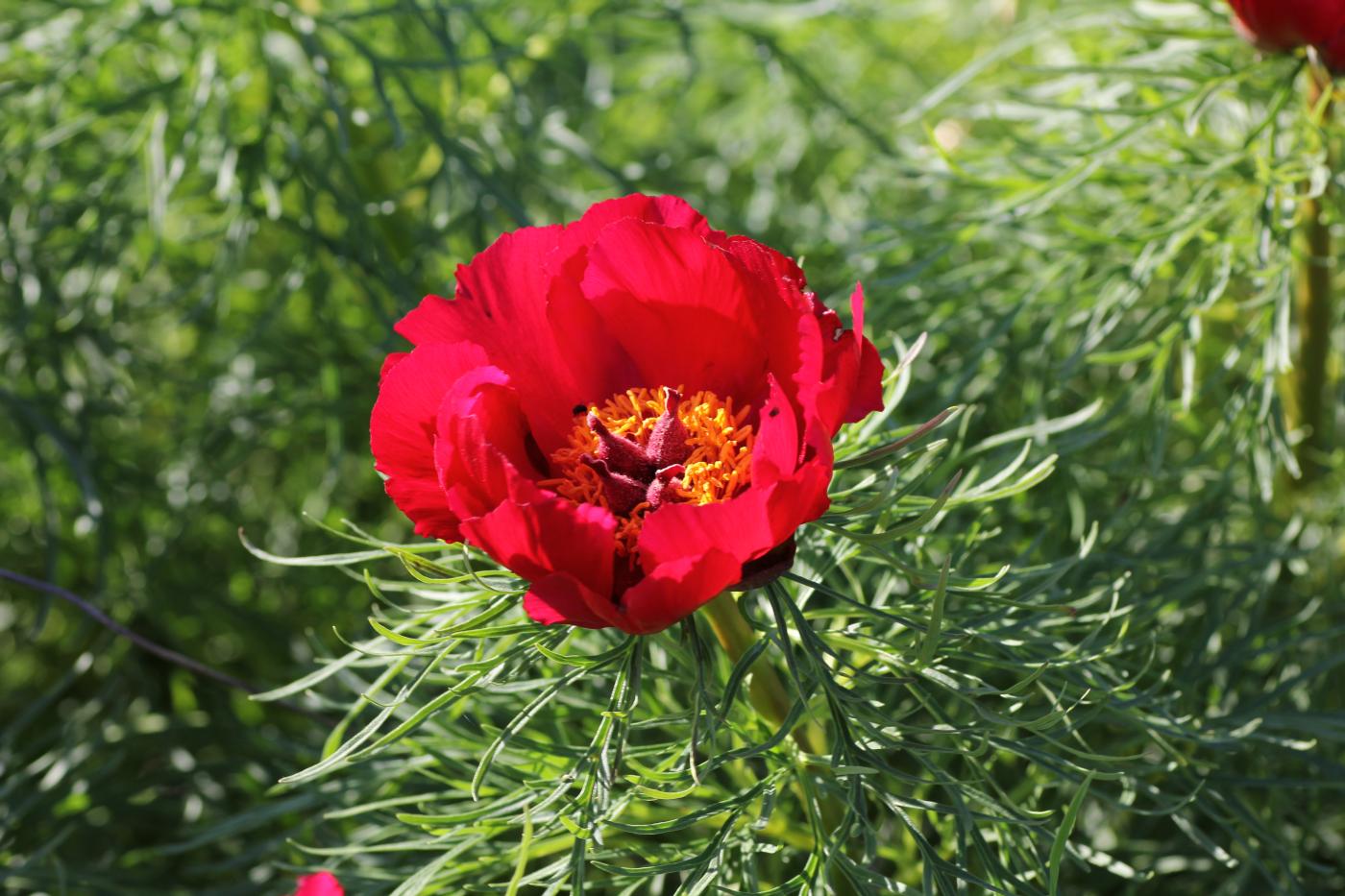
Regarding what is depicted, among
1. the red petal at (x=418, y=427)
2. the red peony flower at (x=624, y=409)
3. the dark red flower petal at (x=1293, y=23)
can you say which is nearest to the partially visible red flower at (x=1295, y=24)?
the dark red flower petal at (x=1293, y=23)

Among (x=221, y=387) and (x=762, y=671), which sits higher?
(x=762, y=671)

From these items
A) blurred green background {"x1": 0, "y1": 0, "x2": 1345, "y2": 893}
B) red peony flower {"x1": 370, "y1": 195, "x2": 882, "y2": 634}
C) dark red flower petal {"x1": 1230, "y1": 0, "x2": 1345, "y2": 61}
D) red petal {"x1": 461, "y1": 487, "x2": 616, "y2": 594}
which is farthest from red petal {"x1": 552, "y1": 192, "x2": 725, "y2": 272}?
dark red flower petal {"x1": 1230, "y1": 0, "x2": 1345, "y2": 61}

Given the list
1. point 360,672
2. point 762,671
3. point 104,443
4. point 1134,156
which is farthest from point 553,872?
point 104,443

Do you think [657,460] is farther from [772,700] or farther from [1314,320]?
[1314,320]

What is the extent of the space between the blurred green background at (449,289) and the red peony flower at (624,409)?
22cm

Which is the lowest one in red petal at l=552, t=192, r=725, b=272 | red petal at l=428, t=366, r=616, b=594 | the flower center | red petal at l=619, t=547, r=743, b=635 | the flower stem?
the flower stem

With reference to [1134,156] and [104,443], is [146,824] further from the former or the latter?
[1134,156]

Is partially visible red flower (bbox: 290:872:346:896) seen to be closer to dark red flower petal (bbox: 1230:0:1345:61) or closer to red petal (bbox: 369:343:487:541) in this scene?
red petal (bbox: 369:343:487:541)

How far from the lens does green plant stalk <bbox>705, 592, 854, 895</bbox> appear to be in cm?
48

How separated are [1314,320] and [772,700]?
17.5 inches

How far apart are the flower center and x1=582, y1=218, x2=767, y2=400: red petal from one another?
11mm

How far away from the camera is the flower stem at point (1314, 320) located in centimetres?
70

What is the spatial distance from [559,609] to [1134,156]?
50cm

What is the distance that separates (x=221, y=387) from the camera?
3.25 feet
